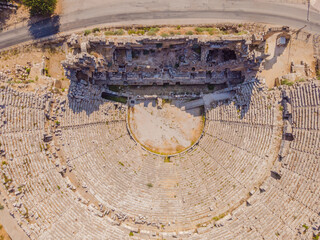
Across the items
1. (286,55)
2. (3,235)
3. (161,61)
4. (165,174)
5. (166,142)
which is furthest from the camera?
(166,142)

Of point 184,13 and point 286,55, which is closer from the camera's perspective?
point 286,55

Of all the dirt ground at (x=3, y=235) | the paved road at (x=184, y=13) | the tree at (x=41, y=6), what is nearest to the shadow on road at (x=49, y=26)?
the paved road at (x=184, y=13)

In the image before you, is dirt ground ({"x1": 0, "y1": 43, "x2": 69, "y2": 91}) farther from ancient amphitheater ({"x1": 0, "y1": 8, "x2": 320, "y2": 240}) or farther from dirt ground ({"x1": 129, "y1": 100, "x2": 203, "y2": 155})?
dirt ground ({"x1": 129, "y1": 100, "x2": 203, "y2": 155})

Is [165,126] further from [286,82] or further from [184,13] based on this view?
[286,82]

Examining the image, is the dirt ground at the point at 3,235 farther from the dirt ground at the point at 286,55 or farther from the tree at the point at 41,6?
the dirt ground at the point at 286,55

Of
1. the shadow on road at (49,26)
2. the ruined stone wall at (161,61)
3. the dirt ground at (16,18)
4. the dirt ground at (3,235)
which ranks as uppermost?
the dirt ground at (16,18)

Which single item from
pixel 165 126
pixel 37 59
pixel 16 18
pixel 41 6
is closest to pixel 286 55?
pixel 165 126

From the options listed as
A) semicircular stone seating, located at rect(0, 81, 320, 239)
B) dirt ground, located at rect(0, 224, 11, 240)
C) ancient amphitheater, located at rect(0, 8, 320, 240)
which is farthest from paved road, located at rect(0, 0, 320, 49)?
dirt ground, located at rect(0, 224, 11, 240)
